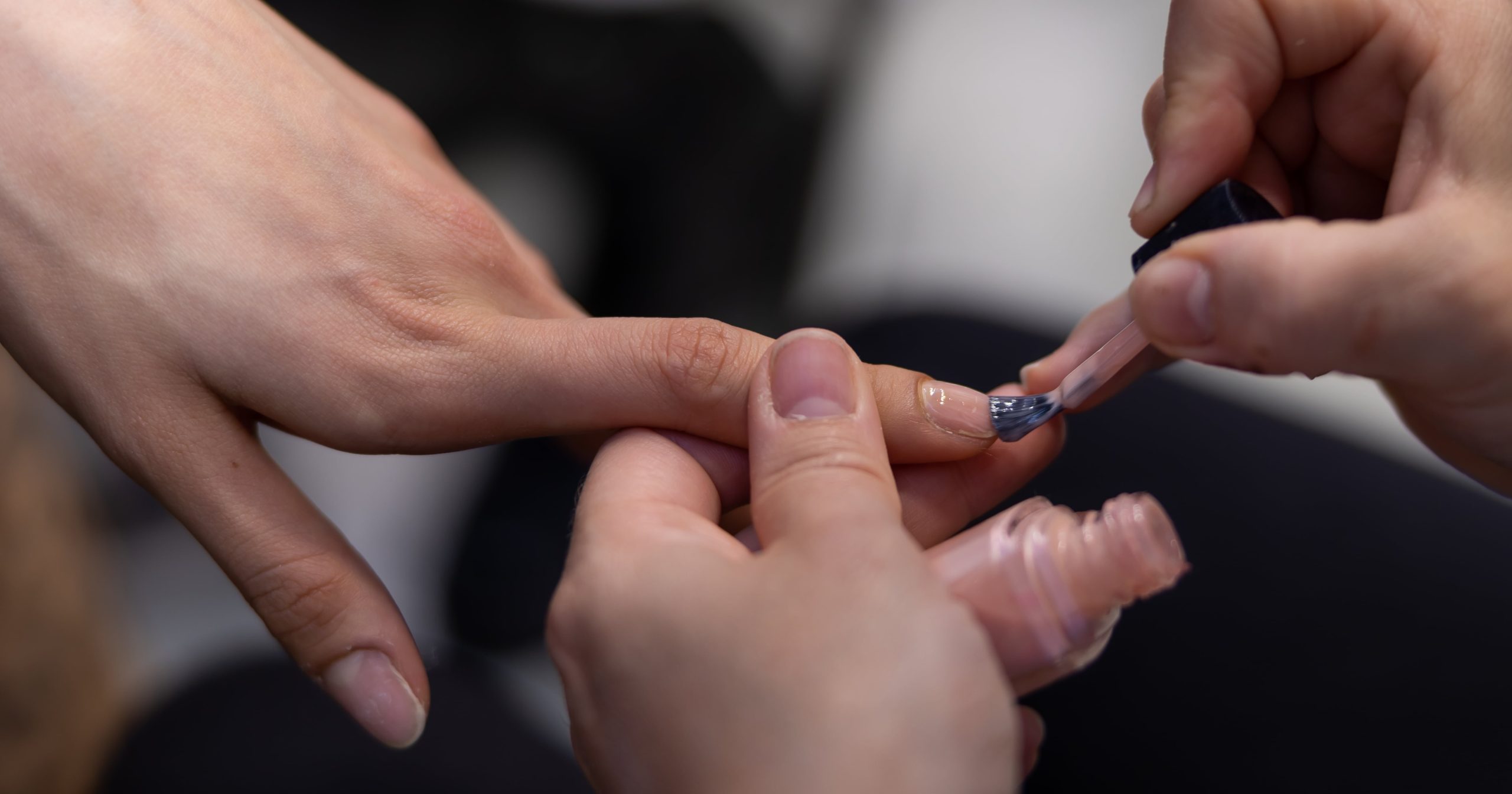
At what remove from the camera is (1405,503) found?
0.92 metres

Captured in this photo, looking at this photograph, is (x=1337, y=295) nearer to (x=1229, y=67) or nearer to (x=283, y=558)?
(x=1229, y=67)

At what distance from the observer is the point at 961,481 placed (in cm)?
83

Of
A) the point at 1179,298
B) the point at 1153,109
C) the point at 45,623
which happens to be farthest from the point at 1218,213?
the point at 45,623

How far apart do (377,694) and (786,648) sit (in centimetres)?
42

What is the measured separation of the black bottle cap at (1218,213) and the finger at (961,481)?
0.18 metres

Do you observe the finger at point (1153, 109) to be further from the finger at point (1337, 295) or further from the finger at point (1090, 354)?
the finger at point (1337, 295)

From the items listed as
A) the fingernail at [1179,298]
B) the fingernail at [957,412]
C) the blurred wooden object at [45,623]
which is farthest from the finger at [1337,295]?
the blurred wooden object at [45,623]

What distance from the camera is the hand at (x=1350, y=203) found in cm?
61

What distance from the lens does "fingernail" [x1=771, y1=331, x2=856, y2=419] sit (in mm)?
695

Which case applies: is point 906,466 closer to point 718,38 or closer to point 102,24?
point 102,24

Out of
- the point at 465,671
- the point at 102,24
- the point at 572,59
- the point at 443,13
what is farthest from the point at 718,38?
the point at 465,671

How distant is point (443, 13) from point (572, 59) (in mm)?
206

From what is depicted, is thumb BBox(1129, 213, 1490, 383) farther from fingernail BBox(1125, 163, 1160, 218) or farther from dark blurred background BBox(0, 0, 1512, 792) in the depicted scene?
dark blurred background BBox(0, 0, 1512, 792)

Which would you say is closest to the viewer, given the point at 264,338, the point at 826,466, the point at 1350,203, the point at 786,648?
the point at 786,648
